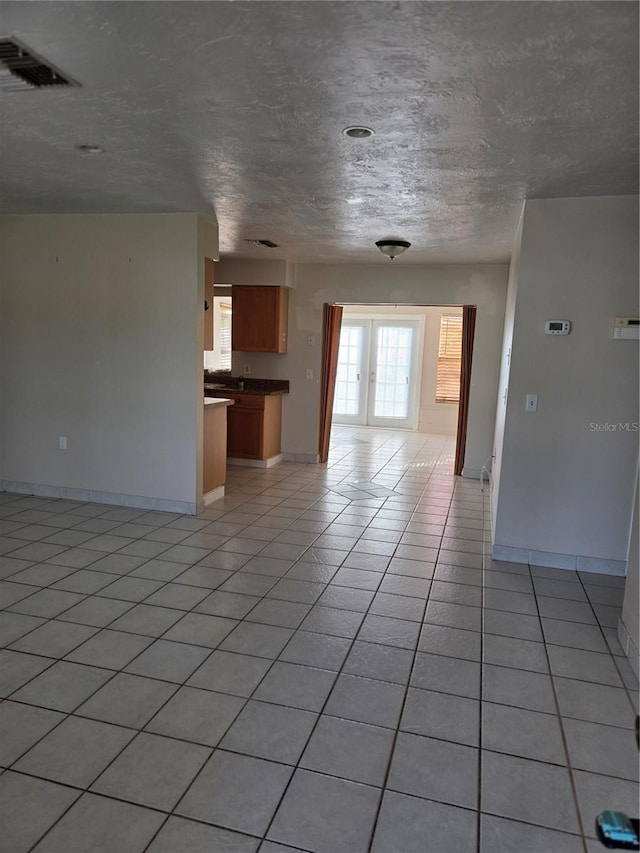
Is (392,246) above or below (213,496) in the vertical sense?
above

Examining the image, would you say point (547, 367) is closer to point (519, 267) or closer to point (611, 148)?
point (519, 267)

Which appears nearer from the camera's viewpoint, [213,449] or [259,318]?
[213,449]

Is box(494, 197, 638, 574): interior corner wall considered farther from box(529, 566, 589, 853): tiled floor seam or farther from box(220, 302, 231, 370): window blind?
box(220, 302, 231, 370): window blind

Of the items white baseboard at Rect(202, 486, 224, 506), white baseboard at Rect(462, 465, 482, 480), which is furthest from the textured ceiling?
white baseboard at Rect(462, 465, 482, 480)

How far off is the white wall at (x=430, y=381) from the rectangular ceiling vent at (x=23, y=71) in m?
7.67

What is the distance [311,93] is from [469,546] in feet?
10.2

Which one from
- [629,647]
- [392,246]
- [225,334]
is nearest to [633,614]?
[629,647]

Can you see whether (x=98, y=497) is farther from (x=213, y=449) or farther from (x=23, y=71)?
(x=23, y=71)

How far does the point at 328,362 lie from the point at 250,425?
122 centimetres

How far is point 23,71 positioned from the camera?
80.5 inches

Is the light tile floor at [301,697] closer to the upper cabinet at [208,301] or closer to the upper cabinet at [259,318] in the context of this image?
the upper cabinet at [208,301]

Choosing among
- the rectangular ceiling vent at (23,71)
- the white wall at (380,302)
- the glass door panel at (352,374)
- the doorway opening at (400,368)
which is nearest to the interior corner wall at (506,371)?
the white wall at (380,302)

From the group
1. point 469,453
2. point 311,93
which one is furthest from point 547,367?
point 469,453

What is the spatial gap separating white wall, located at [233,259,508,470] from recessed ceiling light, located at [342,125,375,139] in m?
3.75
